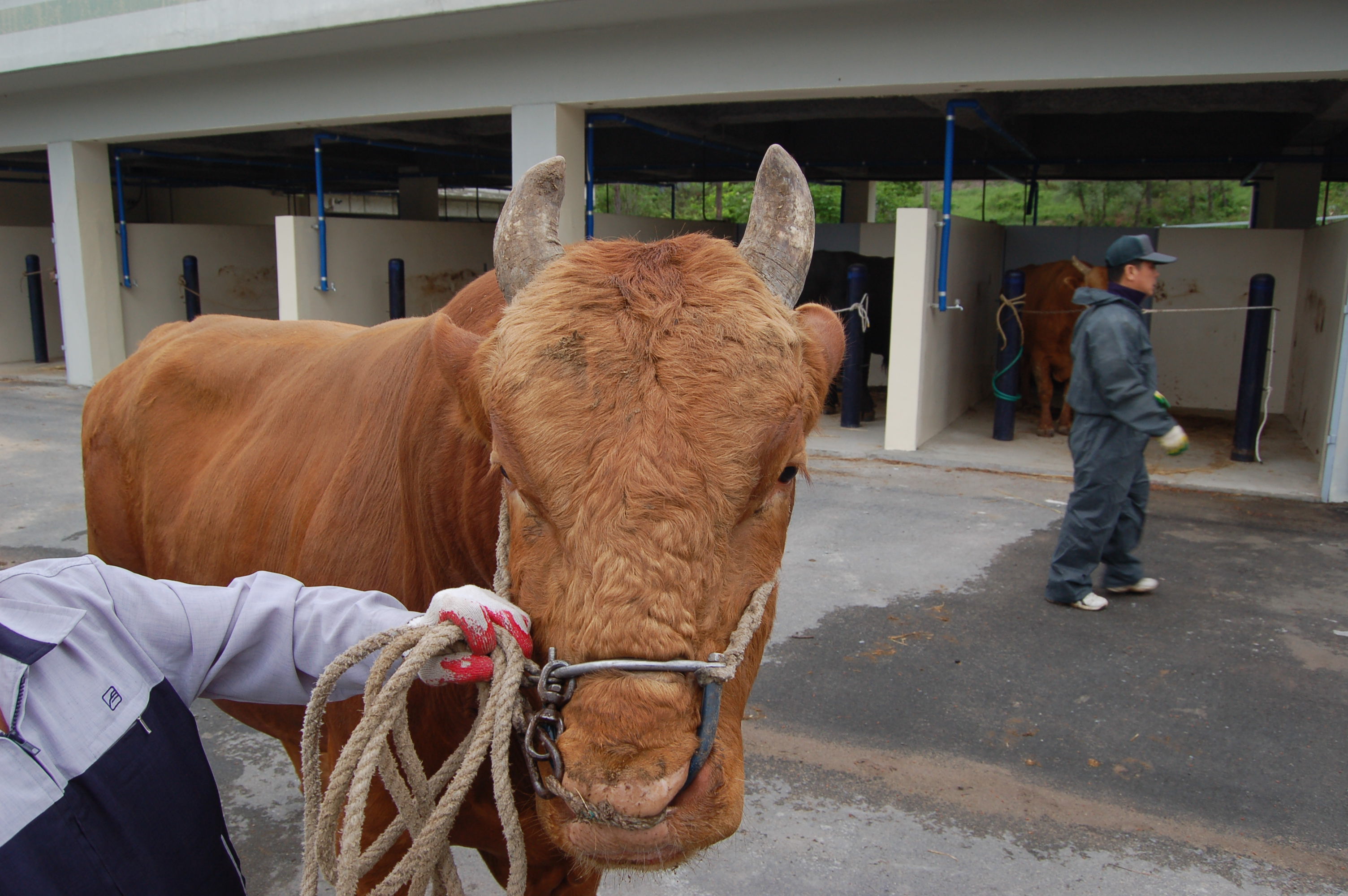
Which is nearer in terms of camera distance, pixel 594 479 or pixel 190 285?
pixel 594 479

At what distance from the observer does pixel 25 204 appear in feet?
66.2

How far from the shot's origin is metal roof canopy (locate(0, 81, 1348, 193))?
32.9ft

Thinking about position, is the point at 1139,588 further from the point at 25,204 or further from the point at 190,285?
the point at 25,204

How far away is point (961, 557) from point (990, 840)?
3.26 m

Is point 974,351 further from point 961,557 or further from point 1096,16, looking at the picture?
point 961,557

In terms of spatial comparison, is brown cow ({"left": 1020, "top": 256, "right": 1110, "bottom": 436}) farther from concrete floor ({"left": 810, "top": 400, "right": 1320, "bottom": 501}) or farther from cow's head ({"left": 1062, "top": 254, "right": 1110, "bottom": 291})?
concrete floor ({"left": 810, "top": 400, "right": 1320, "bottom": 501})

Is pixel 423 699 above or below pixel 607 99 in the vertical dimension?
below

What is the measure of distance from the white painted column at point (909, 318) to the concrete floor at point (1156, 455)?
34 centimetres

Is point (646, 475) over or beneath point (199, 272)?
beneath

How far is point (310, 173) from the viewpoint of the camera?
64.8ft

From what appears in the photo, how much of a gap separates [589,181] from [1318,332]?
8015mm

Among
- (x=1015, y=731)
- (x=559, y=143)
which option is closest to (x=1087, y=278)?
(x=559, y=143)

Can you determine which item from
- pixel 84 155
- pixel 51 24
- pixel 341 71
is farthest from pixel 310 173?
pixel 341 71

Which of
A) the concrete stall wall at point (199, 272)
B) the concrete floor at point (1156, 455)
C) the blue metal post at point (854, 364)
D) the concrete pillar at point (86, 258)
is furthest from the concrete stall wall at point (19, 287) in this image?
the concrete floor at point (1156, 455)
